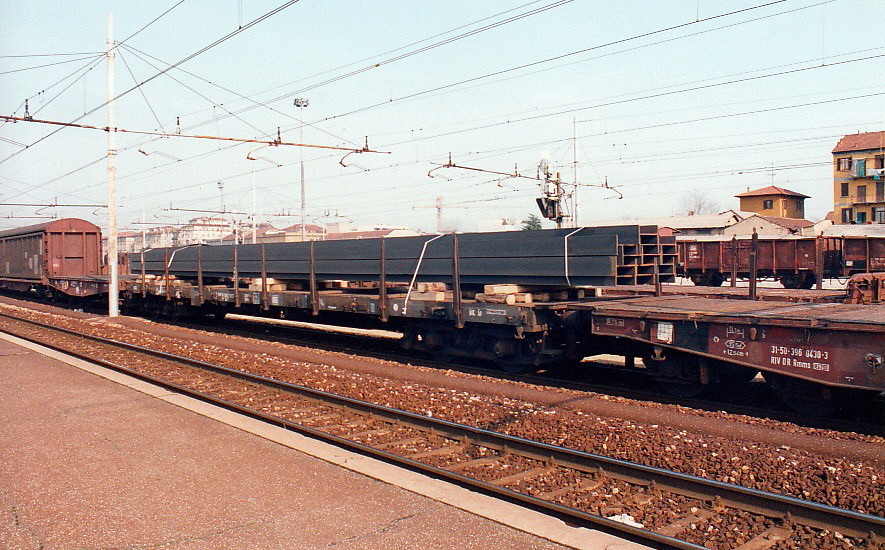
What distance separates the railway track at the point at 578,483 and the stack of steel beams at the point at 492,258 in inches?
130

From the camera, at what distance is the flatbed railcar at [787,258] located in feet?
83.4

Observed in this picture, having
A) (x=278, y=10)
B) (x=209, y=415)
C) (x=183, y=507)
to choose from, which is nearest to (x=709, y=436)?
(x=183, y=507)

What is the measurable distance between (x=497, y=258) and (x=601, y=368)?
2619 mm

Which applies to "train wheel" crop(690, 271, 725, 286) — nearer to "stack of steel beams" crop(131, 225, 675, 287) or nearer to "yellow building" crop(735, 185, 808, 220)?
"stack of steel beams" crop(131, 225, 675, 287)

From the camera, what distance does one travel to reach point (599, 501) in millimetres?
5371

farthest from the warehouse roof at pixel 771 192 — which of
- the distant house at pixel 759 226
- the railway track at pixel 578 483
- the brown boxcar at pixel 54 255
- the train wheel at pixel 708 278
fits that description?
the railway track at pixel 578 483

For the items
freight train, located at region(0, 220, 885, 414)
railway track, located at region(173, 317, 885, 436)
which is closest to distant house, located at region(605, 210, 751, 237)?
railway track, located at region(173, 317, 885, 436)

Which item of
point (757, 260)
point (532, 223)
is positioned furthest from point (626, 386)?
point (532, 223)

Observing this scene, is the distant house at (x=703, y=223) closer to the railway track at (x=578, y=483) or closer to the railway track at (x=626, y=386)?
the railway track at (x=626, y=386)

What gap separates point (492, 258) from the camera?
10.6m

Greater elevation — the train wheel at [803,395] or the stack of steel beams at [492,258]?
the stack of steel beams at [492,258]

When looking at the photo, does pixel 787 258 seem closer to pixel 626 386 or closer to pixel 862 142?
pixel 626 386

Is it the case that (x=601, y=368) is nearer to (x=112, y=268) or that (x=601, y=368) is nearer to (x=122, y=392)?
(x=122, y=392)

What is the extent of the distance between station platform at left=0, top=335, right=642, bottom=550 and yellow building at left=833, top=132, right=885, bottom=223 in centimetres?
6503
